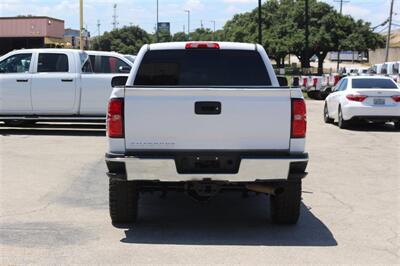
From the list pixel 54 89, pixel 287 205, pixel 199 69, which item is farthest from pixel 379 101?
pixel 287 205

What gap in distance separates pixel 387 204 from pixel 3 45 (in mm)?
59095

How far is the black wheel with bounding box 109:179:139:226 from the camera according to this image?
6.16m

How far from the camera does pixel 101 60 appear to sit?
1491cm

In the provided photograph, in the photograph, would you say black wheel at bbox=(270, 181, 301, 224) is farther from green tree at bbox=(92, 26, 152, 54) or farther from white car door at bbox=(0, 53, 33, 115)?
green tree at bbox=(92, 26, 152, 54)

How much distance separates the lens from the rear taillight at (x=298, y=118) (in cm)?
579

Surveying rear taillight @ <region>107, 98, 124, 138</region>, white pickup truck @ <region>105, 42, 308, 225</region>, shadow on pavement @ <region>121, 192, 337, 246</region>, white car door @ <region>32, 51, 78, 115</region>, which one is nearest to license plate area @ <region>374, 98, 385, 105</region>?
white car door @ <region>32, 51, 78, 115</region>

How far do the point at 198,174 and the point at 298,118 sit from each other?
108cm

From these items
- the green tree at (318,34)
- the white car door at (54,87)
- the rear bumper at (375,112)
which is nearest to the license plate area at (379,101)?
→ the rear bumper at (375,112)

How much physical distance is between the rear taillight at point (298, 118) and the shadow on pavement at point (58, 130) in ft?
30.1

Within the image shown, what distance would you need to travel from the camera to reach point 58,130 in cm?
1538

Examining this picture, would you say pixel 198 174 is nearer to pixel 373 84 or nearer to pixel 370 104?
A: pixel 370 104

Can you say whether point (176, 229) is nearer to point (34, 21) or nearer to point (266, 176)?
point (266, 176)

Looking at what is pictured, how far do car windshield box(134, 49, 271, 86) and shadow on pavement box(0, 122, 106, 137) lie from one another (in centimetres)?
771

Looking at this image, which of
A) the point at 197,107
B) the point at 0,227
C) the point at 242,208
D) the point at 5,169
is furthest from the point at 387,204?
the point at 5,169
